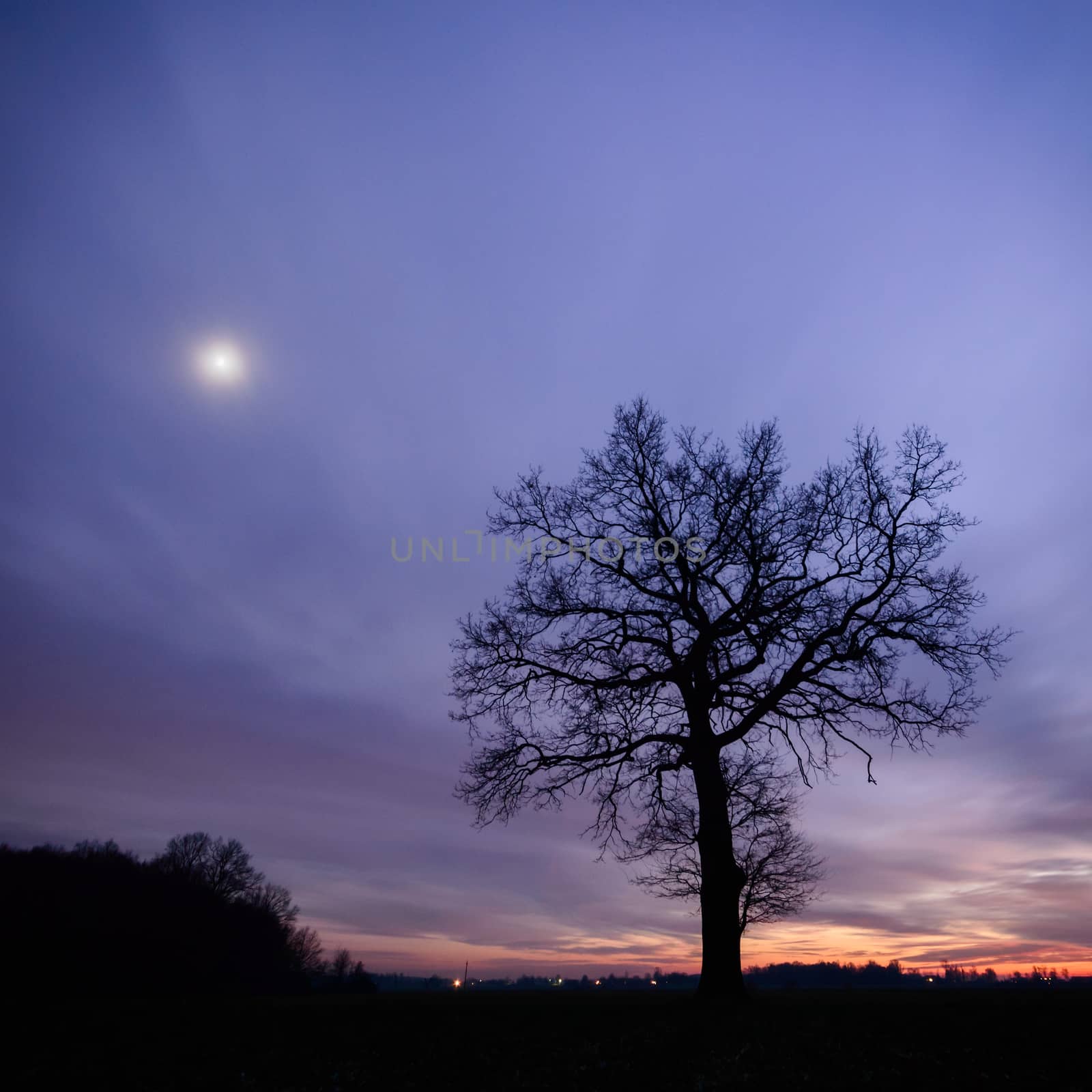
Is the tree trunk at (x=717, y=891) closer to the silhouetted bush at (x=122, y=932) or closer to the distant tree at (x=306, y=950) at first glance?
the silhouetted bush at (x=122, y=932)

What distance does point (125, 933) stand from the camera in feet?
122

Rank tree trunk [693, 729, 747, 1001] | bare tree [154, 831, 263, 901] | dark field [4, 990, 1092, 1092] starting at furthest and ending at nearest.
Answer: bare tree [154, 831, 263, 901]
tree trunk [693, 729, 747, 1001]
dark field [4, 990, 1092, 1092]

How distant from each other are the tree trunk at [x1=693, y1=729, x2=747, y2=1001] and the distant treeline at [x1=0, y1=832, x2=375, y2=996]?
1230 centimetres

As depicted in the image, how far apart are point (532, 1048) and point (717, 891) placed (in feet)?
24.6

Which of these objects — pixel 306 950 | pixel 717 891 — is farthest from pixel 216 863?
pixel 717 891

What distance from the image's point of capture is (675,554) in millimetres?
17141

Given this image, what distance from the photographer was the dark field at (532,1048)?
659 cm

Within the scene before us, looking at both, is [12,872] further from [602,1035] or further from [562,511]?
[602,1035]

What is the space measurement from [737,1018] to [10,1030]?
9.00 metres

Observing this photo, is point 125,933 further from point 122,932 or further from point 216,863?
point 216,863

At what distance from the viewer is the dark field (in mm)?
6590

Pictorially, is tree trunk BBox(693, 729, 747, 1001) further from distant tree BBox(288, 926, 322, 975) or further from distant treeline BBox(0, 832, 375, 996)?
distant tree BBox(288, 926, 322, 975)

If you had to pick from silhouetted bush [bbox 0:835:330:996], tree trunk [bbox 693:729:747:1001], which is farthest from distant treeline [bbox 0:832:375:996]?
tree trunk [bbox 693:729:747:1001]

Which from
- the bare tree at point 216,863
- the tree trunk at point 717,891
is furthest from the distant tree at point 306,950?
the tree trunk at point 717,891
